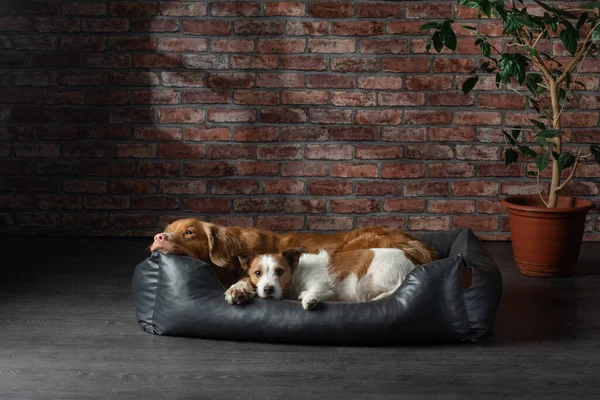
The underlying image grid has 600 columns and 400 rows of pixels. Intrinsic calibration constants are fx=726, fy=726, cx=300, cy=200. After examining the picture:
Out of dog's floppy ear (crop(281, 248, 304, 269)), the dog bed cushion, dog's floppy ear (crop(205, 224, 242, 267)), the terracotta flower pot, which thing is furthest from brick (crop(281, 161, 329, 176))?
the dog bed cushion

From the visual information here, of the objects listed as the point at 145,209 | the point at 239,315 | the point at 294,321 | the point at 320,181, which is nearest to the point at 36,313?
the point at 239,315

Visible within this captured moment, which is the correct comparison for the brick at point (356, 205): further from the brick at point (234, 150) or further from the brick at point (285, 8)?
the brick at point (285, 8)

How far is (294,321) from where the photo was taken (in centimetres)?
228

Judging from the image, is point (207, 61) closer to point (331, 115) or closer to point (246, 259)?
point (331, 115)

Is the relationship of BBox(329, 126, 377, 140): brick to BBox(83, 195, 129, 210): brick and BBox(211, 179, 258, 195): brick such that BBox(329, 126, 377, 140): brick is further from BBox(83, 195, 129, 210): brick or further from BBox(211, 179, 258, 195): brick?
BBox(83, 195, 129, 210): brick

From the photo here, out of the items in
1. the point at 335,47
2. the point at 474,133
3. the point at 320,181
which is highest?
the point at 335,47

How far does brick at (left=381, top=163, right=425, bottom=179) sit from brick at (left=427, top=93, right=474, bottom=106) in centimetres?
35

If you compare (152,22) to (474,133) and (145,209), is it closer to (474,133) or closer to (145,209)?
(145,209)

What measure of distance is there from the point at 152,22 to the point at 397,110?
1379 mm

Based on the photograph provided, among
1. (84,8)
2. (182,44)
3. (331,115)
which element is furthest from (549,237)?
(84,8)

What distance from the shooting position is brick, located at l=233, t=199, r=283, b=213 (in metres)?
3.94

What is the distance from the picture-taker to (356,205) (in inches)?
155

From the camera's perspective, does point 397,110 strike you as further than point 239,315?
Yes

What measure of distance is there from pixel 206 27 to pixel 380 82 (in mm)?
963
